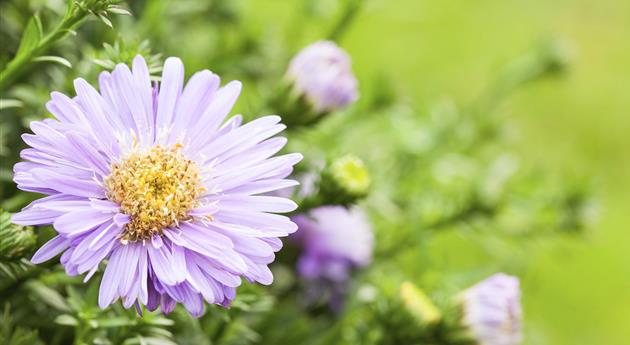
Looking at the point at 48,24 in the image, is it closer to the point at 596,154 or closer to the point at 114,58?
the point at 114,58

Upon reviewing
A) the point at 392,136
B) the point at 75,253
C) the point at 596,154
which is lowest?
the point at 75,253

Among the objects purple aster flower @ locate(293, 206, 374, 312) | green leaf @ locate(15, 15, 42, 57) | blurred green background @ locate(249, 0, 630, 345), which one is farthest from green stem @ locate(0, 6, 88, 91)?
blurred green background @ locate(249, 0, 630, 345)

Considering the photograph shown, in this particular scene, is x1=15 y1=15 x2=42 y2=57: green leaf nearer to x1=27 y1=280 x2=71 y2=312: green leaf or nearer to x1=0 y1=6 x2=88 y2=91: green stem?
x1=0 y1=6 x2=88 y2=91: green stem

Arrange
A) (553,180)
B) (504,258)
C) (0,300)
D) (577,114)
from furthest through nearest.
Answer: (577,114), (553,180), (504,258), (0,300)

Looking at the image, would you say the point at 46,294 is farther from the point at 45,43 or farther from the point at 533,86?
the point at 533,86

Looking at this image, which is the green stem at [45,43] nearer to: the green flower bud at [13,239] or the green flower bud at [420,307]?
the green flower bud at [13,239]

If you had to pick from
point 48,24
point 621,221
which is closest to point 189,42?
point 48,24

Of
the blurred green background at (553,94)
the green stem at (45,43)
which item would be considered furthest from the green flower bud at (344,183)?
the blurred green background at (553,94)
